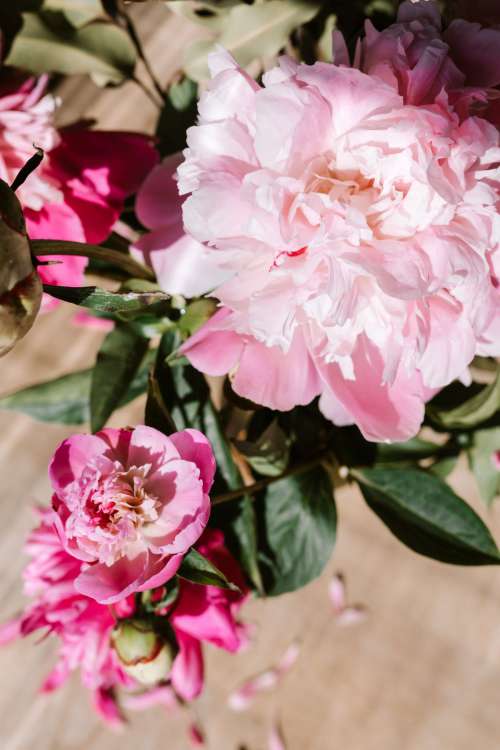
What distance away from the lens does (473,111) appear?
0.20 m

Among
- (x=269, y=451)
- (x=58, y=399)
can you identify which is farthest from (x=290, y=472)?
(x=58, y=399)

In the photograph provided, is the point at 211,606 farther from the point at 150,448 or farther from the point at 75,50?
the point at 75,50

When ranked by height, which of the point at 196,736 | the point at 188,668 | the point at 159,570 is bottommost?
the point at 196,736

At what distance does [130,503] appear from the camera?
7.9 inches

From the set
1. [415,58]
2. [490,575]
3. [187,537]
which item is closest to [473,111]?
[415,58]

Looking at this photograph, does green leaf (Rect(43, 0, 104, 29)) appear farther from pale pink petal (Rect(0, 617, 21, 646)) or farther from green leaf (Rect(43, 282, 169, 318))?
pale pink petal (Rect(0, 617, 21, 646))

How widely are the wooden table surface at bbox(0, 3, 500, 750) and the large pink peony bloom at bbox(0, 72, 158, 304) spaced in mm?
189

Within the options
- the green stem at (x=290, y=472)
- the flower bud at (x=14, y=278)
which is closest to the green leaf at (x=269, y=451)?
the green stem at (x=290, y=472)

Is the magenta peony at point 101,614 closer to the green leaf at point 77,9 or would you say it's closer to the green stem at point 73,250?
the green stem at point 73,250

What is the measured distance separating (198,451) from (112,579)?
0.04 meters

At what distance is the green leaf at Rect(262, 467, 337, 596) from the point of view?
0.96ft

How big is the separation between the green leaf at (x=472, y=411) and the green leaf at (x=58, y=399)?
0.16 meters

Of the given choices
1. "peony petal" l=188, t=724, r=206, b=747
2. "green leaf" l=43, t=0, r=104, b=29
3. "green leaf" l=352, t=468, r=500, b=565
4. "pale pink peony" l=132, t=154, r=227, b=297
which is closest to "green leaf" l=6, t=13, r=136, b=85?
"green leaf" l=43, t=0, r=104, b=29

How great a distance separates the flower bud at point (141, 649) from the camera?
8.7 inches
